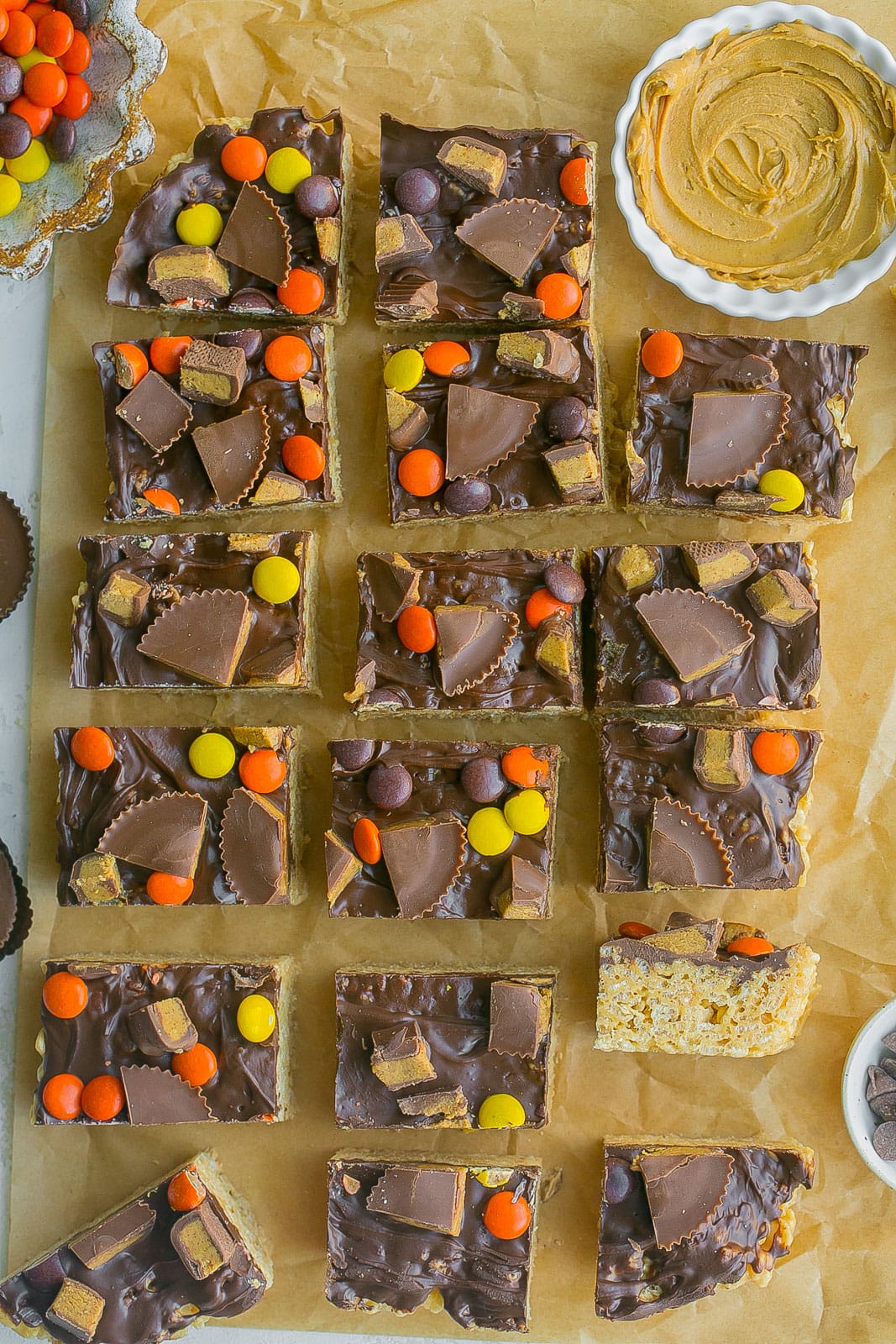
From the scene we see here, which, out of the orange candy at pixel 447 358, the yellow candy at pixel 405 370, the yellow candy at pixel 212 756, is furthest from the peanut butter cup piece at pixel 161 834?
the orange candy at pixel 447 358

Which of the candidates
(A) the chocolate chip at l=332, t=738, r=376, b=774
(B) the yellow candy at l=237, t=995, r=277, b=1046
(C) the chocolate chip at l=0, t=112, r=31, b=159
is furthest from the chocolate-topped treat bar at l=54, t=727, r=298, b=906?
(C) the chocolate chip at l=0, t=112, r=31, b=159

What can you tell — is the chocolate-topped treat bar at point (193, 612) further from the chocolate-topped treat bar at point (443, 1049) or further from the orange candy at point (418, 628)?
the chocolate-topped treat bar at point (443, 1049)

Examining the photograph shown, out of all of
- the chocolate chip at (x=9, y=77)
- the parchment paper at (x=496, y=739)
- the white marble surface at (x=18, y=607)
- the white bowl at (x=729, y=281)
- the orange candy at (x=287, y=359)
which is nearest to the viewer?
the chocolate chip at (x=9, y=77)

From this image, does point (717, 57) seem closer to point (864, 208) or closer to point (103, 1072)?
point (864, 208)

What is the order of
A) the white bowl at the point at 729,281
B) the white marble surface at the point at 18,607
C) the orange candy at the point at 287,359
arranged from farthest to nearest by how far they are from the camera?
the white marble surface at the point at 18,607
the orange candy at the point at 287,359
the white bowl at the point at 729,281

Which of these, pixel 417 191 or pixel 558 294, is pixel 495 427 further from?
pixel 417 191

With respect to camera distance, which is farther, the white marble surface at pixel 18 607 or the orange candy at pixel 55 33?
the white marble surface at pixel 18 607

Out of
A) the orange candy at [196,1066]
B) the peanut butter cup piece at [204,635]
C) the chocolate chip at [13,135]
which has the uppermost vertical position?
the chocolate chip at [13,135]

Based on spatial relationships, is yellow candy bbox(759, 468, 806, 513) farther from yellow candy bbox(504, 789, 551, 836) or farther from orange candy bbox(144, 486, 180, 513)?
orange candy bbox(144, 486, 180, 513)
